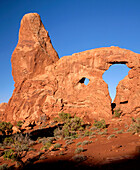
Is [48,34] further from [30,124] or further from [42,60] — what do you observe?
[30,124]

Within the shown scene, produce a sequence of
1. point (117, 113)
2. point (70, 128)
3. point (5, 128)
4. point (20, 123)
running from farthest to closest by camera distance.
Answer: point (20, 123) → point (117, 113) → point (5, 128) → point (70, 128)

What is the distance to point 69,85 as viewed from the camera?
21359mm

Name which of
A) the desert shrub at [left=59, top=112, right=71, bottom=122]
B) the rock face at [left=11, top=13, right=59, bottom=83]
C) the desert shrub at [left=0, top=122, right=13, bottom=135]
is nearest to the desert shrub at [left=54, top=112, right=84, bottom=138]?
the desert shrub at [left=59, top=112, right=71, bottom=122]

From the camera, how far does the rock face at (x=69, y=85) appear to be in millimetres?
19953

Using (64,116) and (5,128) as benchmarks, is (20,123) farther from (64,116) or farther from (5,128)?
(64,116)

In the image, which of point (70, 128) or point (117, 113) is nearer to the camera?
point (70, 128)

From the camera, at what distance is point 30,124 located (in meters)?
19.5

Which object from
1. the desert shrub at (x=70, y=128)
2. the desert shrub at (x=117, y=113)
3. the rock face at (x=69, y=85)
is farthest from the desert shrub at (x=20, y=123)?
the desert shrub at (x=117, y=113)

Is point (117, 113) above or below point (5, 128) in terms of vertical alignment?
above

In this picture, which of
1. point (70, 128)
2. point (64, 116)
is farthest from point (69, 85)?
point (70, 128)

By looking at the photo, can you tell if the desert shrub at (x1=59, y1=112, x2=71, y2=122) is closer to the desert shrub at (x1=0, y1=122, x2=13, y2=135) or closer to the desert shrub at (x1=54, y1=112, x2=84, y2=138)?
the desert shrub at (x1=54, y1=112, x2=84, y2=138)

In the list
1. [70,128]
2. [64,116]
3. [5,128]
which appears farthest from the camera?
[64,116]

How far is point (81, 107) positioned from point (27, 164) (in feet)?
48.2

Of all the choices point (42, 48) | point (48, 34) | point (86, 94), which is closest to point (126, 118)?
point (86, 94)
